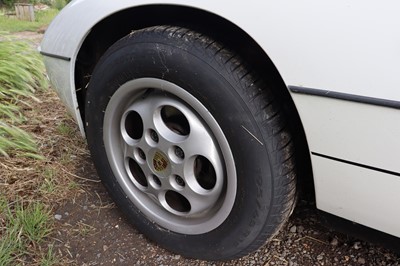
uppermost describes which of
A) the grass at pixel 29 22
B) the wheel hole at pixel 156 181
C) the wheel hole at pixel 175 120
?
the wheel hole at pixel 175 120

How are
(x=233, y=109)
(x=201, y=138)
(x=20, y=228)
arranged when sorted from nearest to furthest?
(x=233, y=109) → (x=201, y=138) → (x=20, y=228)

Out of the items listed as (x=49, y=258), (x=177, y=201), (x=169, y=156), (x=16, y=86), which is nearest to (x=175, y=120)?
(x=169, y=156)

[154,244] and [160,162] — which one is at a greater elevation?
[160,162]

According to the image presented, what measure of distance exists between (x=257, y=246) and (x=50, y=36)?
4.14 feet

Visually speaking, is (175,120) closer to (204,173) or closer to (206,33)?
(204,173)

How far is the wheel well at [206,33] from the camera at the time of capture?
4.01 ft

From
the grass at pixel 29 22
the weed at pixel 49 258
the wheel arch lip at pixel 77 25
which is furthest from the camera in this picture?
the grass at pixel 29 22

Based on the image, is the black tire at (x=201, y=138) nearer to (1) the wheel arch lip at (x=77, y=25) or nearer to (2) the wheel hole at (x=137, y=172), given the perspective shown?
(2) the wheel hole at (x=137, y=172)

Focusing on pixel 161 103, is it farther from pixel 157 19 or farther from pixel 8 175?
pixel 8 175

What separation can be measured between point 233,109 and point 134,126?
57 cm

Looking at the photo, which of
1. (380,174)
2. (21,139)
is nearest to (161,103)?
(380,174)

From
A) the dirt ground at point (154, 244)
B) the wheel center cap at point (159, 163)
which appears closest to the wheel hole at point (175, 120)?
the wheel center cap at point (159, 163)

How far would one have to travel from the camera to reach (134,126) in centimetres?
160

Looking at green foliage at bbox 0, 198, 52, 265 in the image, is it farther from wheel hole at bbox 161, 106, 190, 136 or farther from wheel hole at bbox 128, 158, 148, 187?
wheel hole at bbox 161, 106, 190, 136
